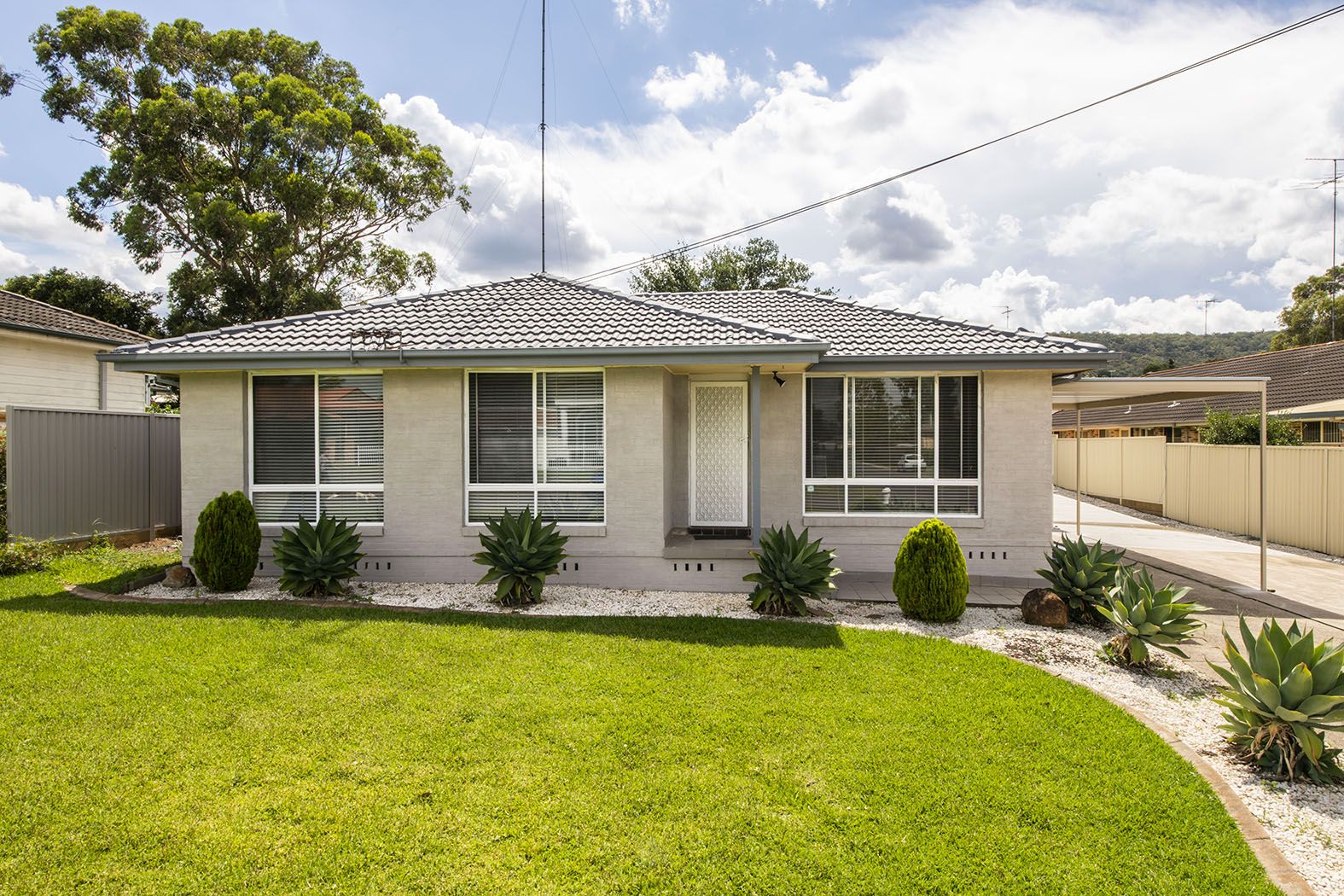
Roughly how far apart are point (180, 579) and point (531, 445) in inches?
189

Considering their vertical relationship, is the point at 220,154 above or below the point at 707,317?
above

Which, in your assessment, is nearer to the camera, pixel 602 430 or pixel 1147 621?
pixel 1147 621

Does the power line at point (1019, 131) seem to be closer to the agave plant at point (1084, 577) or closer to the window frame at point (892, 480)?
the window frame at point (892, 480)

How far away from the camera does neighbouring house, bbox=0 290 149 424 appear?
1358cm

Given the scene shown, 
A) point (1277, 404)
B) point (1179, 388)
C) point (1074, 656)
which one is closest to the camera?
point (1074, 656)

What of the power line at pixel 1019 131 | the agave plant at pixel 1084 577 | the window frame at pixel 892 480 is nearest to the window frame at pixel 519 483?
the window frame at pixel 892 480

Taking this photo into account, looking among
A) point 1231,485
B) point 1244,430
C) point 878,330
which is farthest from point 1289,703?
point 1244,430

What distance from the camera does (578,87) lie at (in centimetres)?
1291

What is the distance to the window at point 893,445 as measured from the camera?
9359mm

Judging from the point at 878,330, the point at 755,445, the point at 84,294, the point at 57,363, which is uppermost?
the point at 84,294

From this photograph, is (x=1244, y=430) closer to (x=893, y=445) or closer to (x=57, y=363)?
(x=893, y=445)

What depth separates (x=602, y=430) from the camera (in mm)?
8750

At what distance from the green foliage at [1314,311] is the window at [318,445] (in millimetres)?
46384

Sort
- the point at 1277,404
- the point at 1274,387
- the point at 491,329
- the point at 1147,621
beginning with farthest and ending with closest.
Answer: the point at 1274,387 → the point at 1277,404 → the point at 491,329 → the point at 1147,621
